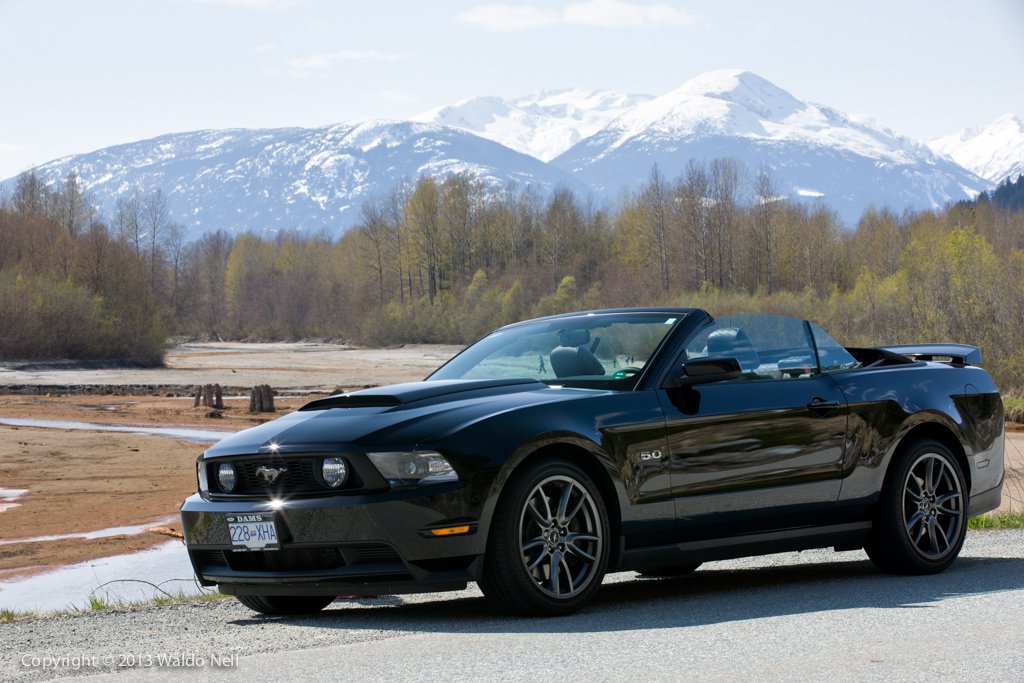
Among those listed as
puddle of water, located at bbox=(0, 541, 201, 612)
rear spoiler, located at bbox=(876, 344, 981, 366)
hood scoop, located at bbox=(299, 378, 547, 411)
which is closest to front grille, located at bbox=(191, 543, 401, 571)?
hood scoop, located at bbox=(299, 378, 547, 411)

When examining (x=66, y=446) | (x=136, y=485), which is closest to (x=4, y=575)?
(x=136, y=485)

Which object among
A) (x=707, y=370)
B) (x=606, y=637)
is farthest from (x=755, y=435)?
(x=606, y=637)

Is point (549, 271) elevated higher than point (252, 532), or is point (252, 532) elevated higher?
point (549, 271)

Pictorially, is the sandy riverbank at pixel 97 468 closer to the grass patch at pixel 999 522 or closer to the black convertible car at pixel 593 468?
the black convertible car at pixel 593 468

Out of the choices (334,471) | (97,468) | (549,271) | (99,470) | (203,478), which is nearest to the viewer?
(334,471)

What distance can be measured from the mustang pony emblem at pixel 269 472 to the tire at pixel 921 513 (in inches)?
136

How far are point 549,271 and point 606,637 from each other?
368 ft

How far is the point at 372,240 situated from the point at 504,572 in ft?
480

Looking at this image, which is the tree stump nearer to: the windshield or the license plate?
the windshield

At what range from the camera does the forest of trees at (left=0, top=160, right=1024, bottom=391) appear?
4794cm

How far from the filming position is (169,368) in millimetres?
73688

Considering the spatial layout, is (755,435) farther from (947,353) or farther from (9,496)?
(9,496)

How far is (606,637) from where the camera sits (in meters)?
5.66

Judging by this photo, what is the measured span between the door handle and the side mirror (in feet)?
2.35
